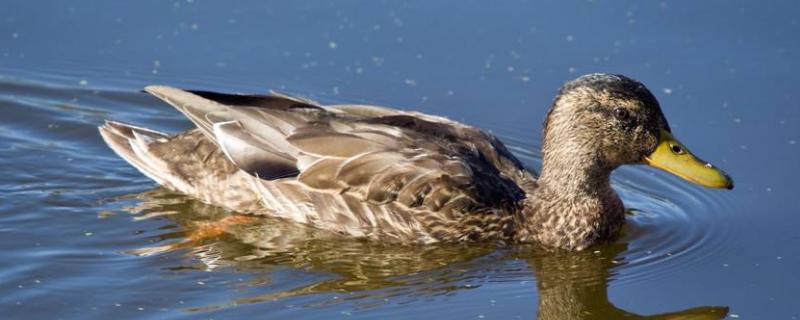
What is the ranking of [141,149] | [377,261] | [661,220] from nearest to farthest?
1. [377,261]
2. [661,220]
3. [141,149]

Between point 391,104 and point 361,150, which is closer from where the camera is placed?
point 361,150

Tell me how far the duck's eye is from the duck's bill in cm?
26

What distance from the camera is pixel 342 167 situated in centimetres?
944

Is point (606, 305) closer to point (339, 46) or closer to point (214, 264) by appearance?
point (214, 264)

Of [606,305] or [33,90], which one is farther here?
[33,90]

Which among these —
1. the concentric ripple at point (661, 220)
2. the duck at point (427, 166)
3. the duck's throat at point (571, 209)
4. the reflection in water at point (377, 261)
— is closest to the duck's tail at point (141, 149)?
the duck at point (427, 166)

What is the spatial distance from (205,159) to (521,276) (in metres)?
2.39

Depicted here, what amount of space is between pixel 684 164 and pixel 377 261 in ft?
6.63

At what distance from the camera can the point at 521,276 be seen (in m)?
8.95

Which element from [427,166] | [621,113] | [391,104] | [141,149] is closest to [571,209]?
[621,113]

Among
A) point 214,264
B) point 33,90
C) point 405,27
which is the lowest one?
point 214,264

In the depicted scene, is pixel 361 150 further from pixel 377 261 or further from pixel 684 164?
pixel 684 164

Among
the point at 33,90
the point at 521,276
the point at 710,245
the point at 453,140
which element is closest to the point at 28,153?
the point at 33,90

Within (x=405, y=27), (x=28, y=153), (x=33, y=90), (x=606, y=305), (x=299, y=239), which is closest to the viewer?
(x=606, y=305)
